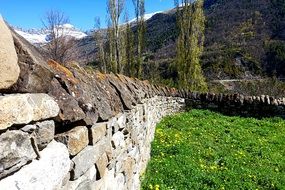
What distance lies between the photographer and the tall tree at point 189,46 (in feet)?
77.0

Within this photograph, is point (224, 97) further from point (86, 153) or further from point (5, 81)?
point (5, 81)

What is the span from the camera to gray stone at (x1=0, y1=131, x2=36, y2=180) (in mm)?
1407

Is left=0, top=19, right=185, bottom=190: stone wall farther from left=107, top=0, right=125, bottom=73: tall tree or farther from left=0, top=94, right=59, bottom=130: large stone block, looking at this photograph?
left=107, top=0, right=125, bottom=73: tall tree

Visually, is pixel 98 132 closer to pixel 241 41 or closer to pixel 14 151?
pixel 14 151

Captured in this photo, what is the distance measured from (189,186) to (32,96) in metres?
4.52

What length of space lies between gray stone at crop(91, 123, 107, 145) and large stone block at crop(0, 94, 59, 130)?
29.9 inches

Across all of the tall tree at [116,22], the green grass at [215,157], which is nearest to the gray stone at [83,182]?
the green grass at [215,157]

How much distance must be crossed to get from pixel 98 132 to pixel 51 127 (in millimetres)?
919

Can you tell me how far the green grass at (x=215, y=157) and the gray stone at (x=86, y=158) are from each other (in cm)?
266

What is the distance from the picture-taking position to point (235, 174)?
687cm

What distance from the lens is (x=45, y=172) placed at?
68.8 inches

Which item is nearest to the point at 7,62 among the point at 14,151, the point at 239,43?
the point at 14,151

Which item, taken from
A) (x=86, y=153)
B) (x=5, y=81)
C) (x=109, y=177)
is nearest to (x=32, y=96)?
(x=5, y=81)

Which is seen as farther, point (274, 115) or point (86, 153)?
point (274, 115)
